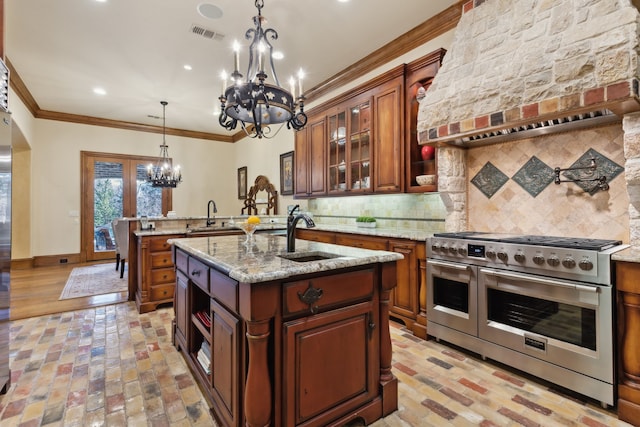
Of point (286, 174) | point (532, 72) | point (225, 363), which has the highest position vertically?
point (532, 72)

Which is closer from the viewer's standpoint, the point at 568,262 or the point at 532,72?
the point at 568,262

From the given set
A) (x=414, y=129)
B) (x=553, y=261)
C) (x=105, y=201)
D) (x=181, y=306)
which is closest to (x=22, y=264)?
(x=105, y=201)

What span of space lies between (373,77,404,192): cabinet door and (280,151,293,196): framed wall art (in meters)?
2.41

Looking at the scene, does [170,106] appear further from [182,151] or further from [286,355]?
[286,355]

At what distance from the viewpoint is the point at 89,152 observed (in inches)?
273

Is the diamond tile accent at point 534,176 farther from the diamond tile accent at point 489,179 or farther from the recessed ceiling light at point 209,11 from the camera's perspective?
the recessed ceiling light at point 209,11

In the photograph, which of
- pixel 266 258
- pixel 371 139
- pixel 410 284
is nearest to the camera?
pixel 266 258

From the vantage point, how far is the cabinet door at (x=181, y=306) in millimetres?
2367

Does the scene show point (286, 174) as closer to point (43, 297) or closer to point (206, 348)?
point (43, 297)

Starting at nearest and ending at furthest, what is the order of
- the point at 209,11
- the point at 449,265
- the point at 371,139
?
the point at 449,265
the point at 209,11
the point at 371,139

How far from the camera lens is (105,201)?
279 inches

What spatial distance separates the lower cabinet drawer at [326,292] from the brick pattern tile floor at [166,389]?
2.53 ft

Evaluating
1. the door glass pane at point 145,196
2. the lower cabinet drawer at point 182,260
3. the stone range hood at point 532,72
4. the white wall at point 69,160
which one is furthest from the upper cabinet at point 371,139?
the door glass pane at point 145,196

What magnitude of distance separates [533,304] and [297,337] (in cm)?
174
